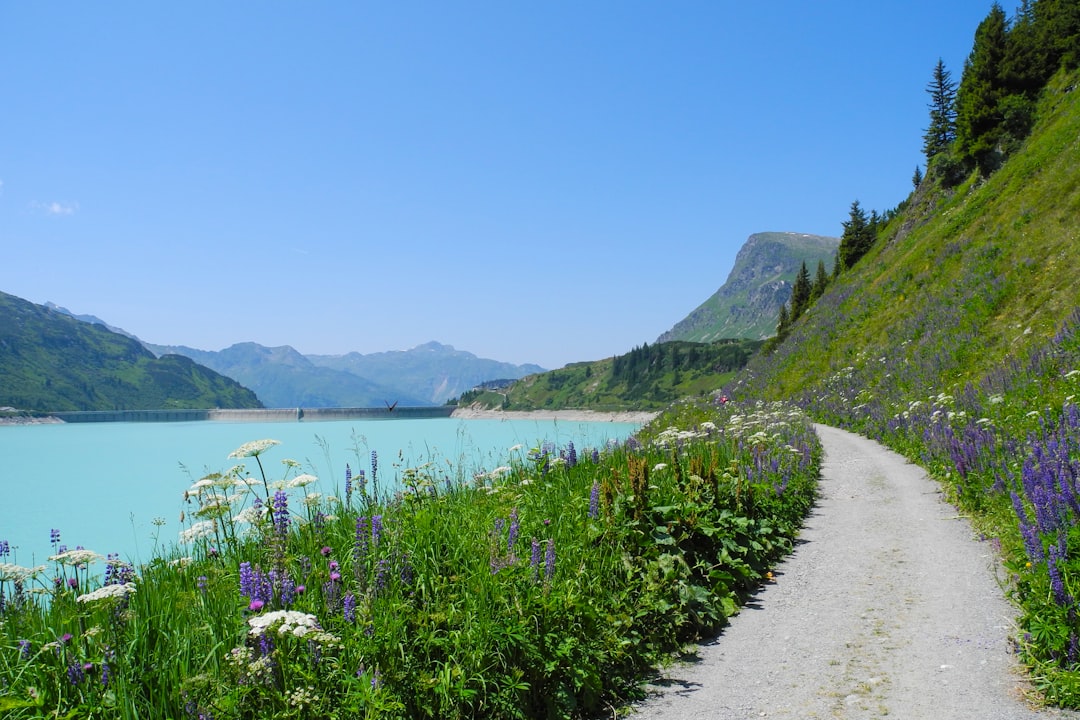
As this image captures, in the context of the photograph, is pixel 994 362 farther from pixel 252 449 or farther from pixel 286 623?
pixel 286 623

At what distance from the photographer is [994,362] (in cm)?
2017

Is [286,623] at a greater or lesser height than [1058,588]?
greater

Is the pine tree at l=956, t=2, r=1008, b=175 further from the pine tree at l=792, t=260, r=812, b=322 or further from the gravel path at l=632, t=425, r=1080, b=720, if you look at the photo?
the gravel path at l=632, t=425, r=1080, b=720

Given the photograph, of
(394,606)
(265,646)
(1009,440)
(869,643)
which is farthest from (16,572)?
(1009,440)

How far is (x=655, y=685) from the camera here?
5.95 meters

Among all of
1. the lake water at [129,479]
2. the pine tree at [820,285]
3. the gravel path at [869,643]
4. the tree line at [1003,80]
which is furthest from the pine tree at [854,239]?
the gravel path at [869,643]

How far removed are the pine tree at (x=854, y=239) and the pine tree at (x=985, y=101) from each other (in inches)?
1011

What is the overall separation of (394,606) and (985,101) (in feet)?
208

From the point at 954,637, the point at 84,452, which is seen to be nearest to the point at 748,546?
the point at 954,637

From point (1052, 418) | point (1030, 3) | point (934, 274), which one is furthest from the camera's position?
point (1030, 3)

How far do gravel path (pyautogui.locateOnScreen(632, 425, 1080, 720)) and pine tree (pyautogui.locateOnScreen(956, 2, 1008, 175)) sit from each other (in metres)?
50.2

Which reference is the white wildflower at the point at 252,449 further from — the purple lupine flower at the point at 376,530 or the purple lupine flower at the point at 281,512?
the purple lupine flower at the point at 376,530

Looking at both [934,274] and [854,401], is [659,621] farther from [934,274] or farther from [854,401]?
[934,274]

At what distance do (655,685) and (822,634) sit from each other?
6.94ft
